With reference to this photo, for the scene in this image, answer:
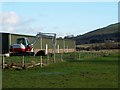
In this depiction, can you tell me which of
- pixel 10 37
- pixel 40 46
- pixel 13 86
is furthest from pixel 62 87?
pixel 40 46

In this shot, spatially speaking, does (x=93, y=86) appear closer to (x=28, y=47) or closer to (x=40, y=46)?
(x=28, y=47)

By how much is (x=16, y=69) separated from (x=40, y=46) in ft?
161

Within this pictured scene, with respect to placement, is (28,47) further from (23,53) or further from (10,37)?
(10,37)

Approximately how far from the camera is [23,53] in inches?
1702

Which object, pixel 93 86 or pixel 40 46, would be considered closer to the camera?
pixel 93 86

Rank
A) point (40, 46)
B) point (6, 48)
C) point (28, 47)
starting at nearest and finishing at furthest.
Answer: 1. point (28, 47)
2. point (6, 48)
3. point (40, 46)

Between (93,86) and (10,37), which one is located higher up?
(10,37)

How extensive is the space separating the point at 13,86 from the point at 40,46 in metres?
60.3

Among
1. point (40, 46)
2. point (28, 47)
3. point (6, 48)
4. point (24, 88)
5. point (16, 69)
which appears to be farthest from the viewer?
point (40, 46)

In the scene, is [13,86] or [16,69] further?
[16,69]

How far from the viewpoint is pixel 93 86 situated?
16922 mm

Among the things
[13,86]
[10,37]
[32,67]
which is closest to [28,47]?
[32,67]

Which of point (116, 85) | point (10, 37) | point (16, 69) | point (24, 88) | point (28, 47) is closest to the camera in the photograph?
point (24, 88)

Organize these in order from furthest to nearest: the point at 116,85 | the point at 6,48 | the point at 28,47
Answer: the point at 6,48, the point at 28,47, the point at 116,85
